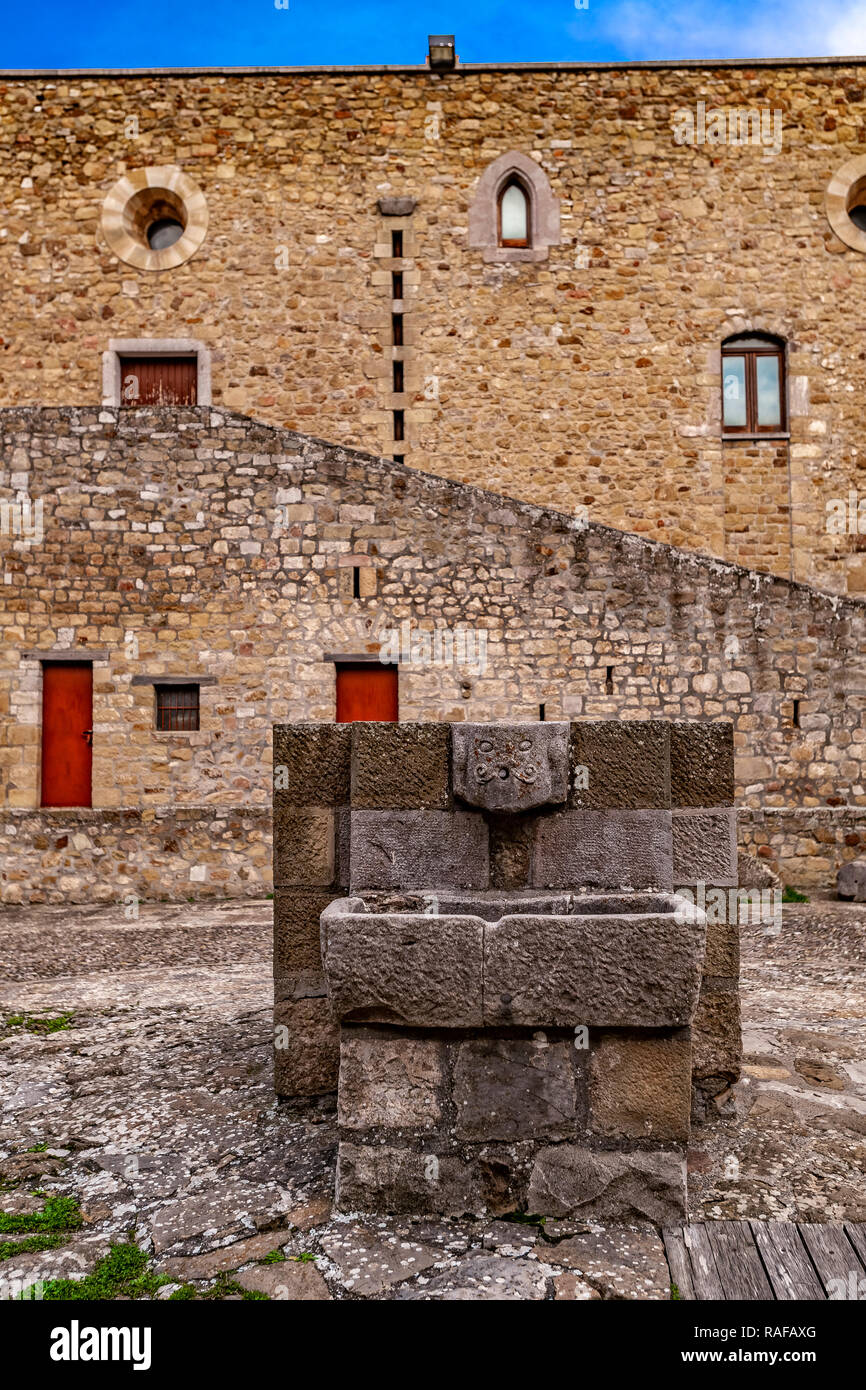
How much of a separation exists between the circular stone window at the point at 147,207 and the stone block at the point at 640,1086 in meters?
12.4

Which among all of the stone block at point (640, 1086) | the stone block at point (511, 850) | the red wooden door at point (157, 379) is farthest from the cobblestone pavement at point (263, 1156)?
the red wooden door at point (157, 379)

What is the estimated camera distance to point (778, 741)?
880 cm

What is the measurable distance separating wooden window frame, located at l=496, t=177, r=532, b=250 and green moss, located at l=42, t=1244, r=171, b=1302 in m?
12.5

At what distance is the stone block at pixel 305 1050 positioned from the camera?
3.26 m

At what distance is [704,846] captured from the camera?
10.6ft

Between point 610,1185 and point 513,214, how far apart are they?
1250 cm

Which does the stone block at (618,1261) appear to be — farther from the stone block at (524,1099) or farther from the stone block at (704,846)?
Answer: the stone block at (704,846)

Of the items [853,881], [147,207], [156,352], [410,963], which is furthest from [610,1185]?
[147,207]

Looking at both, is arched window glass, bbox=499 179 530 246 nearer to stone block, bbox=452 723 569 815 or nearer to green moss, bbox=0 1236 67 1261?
stone block, bbox=452 723 569 815

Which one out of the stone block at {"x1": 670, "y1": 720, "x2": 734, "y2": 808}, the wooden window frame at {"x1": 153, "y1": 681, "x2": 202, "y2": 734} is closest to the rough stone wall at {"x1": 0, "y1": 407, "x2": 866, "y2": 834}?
the wooden window frame at {"x1": 153, "y1": 681, "x2": 202, "y2": 734}

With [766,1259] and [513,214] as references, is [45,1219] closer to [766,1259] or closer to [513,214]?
[766,1259]

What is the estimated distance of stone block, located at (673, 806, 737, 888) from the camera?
3.22m

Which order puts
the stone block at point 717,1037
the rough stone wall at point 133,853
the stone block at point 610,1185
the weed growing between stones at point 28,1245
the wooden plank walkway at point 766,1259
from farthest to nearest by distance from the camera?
the rough stone wall at point 133,853 → the stone block at point 717,1037 → the stone block at point 610,1185 → the weed growing between stones at point 28,1245 → the wooden plank walkway at point 766,1259

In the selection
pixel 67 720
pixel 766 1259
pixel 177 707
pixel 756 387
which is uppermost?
pixel 756 387
